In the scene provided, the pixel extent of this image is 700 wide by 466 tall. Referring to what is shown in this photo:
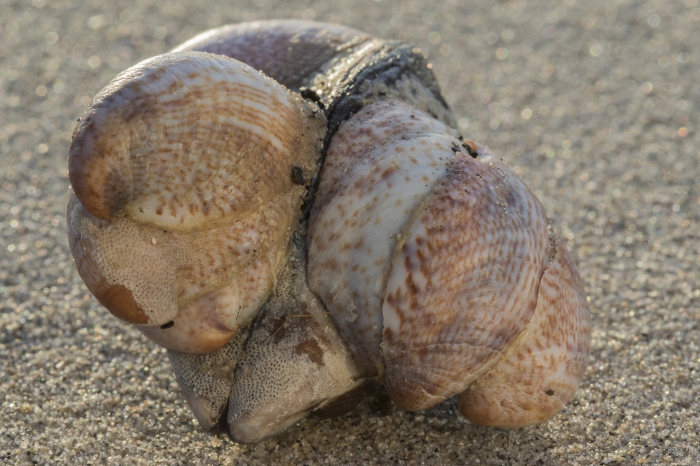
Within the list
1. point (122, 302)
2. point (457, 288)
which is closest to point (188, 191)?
point (122, 302)

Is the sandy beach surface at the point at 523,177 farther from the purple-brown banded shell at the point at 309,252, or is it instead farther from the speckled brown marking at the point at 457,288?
the speckled brown marking at the point at 457,288

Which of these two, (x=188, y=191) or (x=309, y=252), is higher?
(x=188, y=191)

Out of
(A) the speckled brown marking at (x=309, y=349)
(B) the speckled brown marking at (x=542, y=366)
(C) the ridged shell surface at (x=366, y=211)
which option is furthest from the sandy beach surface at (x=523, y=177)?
(C) the ridged shell surface at (x=366, y=211)

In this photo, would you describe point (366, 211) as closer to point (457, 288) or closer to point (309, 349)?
point (457, 288)

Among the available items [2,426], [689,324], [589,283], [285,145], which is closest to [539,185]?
[589,283]

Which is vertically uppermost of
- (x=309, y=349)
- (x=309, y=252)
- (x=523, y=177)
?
(x=309, y=252)

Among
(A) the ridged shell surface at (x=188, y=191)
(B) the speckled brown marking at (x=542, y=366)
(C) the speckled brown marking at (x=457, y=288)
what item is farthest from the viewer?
(B) the speckled brown marking at (x=542, y=366)
